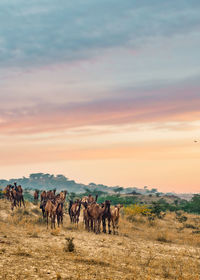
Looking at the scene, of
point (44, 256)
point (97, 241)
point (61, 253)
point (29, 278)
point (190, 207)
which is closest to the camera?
point (29, 278)

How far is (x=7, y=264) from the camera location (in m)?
10.1

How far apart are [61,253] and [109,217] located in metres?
8.26

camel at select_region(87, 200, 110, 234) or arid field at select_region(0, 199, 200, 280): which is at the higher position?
camel at select_region(87, 200, 110, 234)

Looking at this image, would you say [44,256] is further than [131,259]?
No

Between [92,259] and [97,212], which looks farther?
[97,212]

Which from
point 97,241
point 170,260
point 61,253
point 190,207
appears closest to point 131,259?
point 170,260

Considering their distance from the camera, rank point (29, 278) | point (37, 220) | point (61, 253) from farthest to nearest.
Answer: point (37, 220)
point (61, 253)
point (29, 278)

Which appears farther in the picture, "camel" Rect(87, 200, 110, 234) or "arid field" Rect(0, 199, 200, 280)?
"camel" Rect(87, 200, 110, 234)

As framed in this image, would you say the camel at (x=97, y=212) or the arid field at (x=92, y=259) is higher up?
the camel at (x=97, y=212)

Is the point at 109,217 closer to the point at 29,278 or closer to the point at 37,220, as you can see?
the point at 37,220

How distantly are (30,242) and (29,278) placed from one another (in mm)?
6128

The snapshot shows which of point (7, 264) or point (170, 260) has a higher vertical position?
point (7, 264)

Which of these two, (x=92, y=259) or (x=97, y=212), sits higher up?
(x=97, y=212)

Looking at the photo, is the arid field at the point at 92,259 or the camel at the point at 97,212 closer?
the arid field at the point at 92,259
